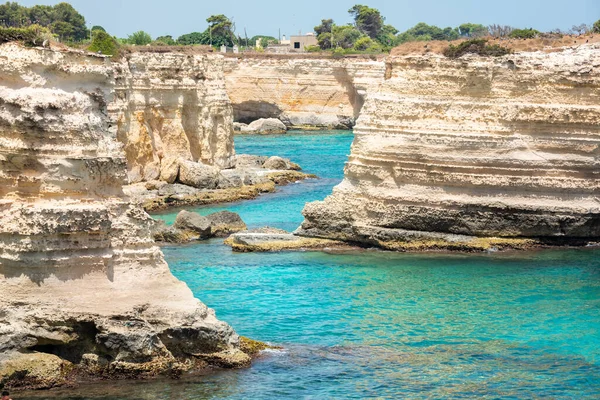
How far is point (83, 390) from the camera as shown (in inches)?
625

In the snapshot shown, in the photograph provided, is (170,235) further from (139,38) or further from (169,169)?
(139,38)

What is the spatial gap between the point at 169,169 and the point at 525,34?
1403 centimetres

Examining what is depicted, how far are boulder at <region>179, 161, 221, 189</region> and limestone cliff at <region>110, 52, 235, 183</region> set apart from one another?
28.7 inches

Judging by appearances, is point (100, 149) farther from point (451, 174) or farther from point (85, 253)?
point (451, 174)

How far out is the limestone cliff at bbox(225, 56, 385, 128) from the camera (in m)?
76.0

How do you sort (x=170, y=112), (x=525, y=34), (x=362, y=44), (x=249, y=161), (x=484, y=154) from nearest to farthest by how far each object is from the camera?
1. (x=484, y=154)
2. (x=525, y=34)
3. (x=170, y=112)
4. (x=249, y=161)
5. (x=362, y=44)

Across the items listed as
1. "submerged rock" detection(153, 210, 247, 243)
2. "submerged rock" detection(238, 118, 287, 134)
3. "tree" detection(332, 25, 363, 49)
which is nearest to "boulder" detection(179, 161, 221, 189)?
"submerged rock" detection(153, 210, 247, 243)

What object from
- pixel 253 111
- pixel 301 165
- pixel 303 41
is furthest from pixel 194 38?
pixel 301 165

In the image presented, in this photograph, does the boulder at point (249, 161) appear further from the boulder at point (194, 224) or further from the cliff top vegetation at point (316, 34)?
the boulder at point (194, 224)

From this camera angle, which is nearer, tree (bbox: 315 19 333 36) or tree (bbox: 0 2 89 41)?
tree (bbox: 0 2 89 41)

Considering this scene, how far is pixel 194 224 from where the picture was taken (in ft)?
100

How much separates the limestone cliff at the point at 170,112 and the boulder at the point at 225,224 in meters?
7.27

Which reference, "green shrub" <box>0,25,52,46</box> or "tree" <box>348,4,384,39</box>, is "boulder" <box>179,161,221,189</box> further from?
"tree" <box>348,4,384,39</box>

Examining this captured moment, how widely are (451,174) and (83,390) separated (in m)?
14.1
